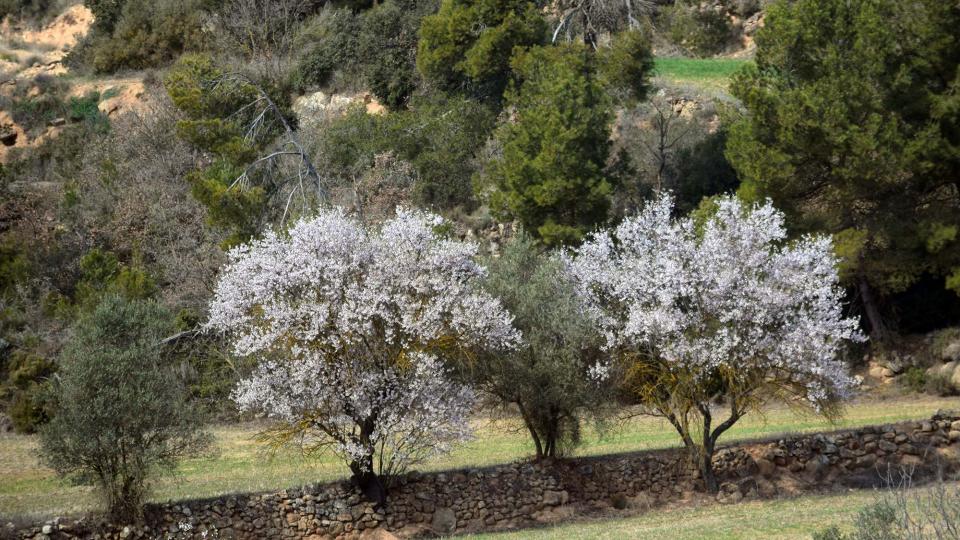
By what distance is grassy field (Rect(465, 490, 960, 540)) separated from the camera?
20031 millimetres

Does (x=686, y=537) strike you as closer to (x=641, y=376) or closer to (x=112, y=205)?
(x=641, y=376)

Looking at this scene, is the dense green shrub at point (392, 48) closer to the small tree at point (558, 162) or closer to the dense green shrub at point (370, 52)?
the dense green shrub at point (370, 52)

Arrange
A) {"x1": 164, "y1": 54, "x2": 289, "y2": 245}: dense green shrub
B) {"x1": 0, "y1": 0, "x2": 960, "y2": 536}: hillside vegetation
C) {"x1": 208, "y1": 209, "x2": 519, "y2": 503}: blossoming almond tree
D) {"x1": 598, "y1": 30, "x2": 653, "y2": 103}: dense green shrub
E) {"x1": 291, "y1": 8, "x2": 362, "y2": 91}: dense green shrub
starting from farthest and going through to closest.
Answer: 1. {"x1": 291, "y1": 8, "x2": 362, "y2": 91}: dense green shrub
2. {"x1": 598, "y1": 30, "x2": 653, "y2": 103}: dense green shrub
3. {"x1": 164, "y1": 54, "x2": 289, "y2": 245}: dense green shrub
4. {"x1": 0, "y1": 0, "x2": 960, "y2": 536}: hillside vegetation
5. {"x1": 208, "y1": 209, "x2": 519, "y2": 503}: blossoming almond tree

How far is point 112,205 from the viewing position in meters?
50.2

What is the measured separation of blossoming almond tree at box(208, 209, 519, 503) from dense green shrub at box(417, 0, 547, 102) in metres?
28.0

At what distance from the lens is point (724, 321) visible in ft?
85.0

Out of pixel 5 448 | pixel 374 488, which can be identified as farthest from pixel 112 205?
pixel 374 488

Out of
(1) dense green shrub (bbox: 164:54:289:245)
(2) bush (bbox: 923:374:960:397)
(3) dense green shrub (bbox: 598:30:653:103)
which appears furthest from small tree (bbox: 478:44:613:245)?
(2) bush (bbox: 923:374:960:397)

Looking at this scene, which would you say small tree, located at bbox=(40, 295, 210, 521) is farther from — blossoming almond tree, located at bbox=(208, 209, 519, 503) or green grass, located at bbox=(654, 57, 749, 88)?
green grass, located at bbox=(654, 57, 749, 88)

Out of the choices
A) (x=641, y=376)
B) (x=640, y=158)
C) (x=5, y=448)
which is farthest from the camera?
(x=640, y=158)

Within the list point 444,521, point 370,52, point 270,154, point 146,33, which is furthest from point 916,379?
point 146,33

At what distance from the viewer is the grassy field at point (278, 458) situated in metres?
26.0

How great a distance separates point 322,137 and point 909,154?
83.9ft

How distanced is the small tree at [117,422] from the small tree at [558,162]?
20149 mm
